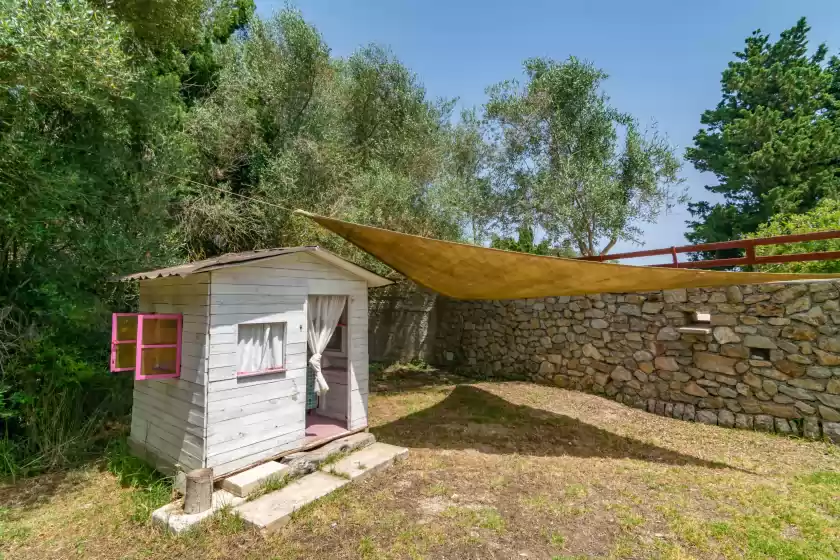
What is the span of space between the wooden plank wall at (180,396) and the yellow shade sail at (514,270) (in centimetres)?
125

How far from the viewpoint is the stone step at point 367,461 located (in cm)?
329

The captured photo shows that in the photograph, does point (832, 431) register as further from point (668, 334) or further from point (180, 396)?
point (180, 396)

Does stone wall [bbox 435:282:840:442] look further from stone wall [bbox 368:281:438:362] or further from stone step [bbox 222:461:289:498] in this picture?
stone step [bbox 222:461:289:498]

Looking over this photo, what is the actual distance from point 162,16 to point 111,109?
1.66 metres

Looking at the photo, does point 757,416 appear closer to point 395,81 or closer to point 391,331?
point 391,331

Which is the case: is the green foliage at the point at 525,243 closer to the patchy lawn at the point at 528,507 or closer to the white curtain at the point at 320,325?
the patchy lawn at the point at 528,507

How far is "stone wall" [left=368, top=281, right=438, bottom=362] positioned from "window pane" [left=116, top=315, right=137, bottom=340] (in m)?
5.37

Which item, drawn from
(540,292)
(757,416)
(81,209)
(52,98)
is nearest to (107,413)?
(81,209)

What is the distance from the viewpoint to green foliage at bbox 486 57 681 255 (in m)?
8.04

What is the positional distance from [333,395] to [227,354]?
69.8 inches

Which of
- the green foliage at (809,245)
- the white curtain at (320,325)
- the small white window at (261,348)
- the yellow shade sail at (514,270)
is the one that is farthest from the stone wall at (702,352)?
the small white window at (261,348)

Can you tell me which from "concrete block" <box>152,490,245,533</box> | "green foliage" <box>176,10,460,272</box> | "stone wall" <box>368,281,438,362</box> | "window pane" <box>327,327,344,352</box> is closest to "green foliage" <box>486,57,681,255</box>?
→ "green foliage" <box>176,10,460,272</box>

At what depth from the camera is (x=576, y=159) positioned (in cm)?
836

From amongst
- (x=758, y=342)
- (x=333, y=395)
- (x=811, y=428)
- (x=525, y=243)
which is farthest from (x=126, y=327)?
(x=525, y=243)
